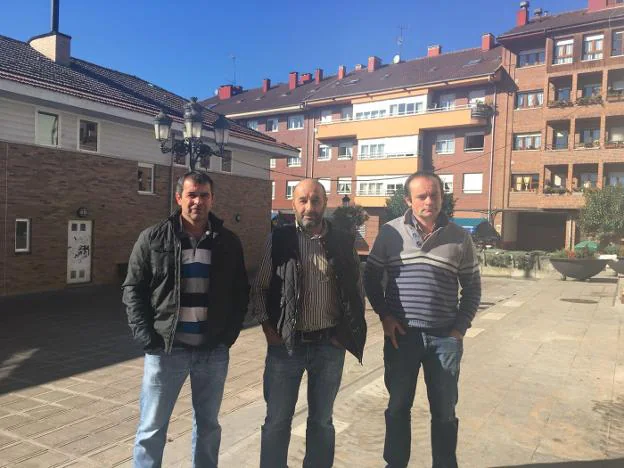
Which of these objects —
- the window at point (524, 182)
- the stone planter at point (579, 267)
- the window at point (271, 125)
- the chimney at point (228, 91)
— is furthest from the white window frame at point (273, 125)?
the stone planter at point (579, 267)

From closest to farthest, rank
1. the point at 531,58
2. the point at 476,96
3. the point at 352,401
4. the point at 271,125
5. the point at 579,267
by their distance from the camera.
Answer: the point at 352,401 → the point at 579,267 → the point at 531,58 → the point at 476,96 → the point at 271,125

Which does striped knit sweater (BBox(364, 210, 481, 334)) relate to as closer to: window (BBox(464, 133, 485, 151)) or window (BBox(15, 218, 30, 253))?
window (BBox(15, 218, 30, 253))

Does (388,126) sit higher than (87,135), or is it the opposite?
(388,126)

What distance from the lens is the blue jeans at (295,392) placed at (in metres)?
2.78

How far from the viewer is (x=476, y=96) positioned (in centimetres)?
3438

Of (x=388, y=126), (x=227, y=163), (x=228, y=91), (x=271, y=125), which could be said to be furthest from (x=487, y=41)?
(x=227, y=163)

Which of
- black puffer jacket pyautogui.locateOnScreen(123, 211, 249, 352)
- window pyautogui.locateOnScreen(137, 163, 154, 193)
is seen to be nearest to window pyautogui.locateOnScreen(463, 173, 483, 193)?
window pyautogui.locateOnScreen(137, 163, 154, 193)

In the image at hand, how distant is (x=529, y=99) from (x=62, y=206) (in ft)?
98.9

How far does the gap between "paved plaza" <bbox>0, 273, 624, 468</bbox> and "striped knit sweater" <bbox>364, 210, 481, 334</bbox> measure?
3.82 ft

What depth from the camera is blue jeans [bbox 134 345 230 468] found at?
2.68 metres

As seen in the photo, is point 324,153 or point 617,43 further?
point 324,153

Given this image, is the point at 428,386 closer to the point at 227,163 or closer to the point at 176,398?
the point at 176,398

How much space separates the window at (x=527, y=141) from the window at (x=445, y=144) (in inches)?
167

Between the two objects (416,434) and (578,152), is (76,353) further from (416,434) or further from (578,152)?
(578,152)
